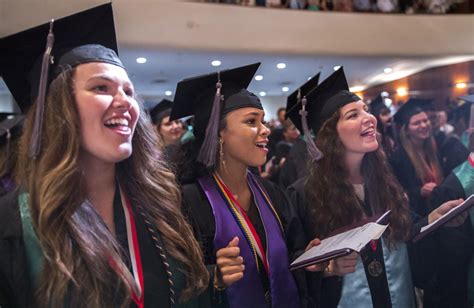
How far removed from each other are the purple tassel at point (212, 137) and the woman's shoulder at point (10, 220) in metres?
0.73

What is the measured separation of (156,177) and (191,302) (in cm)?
40

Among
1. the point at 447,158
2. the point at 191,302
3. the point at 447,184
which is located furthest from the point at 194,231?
the point at 447,158

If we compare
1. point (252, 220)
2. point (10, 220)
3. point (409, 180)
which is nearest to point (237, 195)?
point (252, 220)

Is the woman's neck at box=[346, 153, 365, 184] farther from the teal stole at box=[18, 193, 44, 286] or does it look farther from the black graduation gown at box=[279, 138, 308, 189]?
the teal stole at box=[18, 193, 44, 286]

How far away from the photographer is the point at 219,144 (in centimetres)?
167

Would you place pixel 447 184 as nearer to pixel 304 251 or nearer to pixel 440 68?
pixel 304 251

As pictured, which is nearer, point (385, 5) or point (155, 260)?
point (155, 260)

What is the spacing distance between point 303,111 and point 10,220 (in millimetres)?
1276

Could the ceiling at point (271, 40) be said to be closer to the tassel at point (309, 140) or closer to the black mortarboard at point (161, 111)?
the black mortarboard at point (161, 111)

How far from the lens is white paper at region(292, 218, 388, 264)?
4.08ft

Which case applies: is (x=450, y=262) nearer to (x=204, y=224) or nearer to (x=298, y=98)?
(x=298, y=98)

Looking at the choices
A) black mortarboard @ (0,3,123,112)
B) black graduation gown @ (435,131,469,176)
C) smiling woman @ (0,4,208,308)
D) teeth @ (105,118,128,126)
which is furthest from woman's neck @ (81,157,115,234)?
black graduation gown @ (435,131,469,176)

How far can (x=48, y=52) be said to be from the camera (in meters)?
1.11

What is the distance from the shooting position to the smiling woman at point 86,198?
103 centimetres
